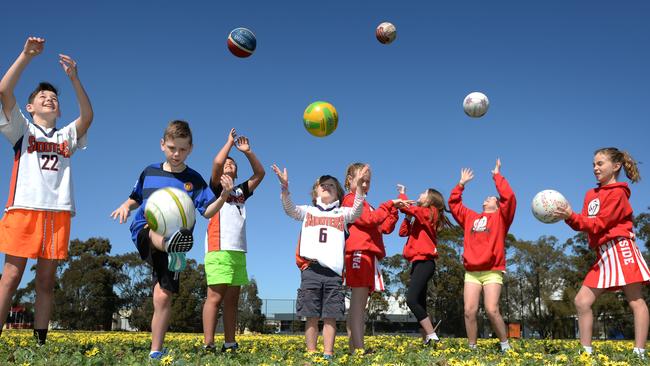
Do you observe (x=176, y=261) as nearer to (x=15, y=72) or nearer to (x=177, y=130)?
(x=177, y=130)

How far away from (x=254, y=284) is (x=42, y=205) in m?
64.9

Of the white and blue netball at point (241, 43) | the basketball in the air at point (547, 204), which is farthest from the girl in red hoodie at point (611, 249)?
the white and blue netball at point (241, 43)

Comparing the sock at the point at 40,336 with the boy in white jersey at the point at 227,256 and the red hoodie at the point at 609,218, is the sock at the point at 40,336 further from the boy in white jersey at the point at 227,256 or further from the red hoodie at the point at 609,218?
the red hoodie at the point at 609,218

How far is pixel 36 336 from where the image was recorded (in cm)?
607

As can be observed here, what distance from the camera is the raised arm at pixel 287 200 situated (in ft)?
21.7

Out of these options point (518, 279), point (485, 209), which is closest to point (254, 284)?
point (518, 279)

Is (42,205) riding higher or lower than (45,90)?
lower

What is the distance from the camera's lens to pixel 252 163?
276 inches

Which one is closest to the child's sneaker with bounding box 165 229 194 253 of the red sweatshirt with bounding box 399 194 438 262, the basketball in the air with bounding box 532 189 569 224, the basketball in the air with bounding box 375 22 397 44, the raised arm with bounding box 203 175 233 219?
the raised arm with bounding box 203 175 233 219

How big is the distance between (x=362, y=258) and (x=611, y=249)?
9.82 feet

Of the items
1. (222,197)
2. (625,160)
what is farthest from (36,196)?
(625,160)

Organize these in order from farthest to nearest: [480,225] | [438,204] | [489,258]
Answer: [438,204]
[480,225]
[489,258]

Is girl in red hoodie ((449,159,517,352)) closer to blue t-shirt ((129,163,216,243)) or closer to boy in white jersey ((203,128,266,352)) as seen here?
boy in white jersey ((203,128,266,352))

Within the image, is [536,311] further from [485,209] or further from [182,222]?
[182,222]
